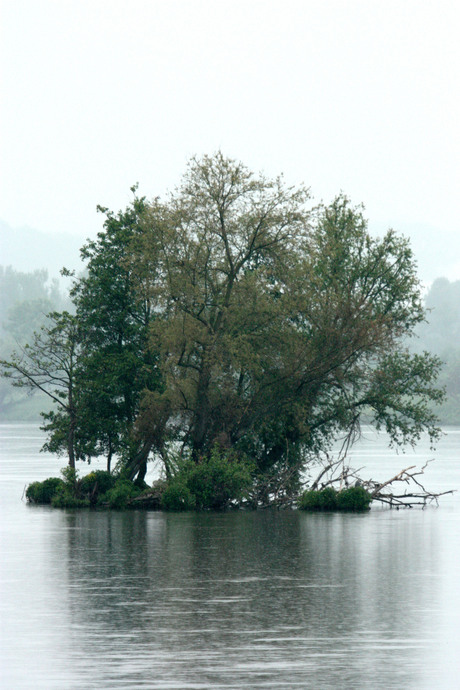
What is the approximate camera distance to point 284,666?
15.2m

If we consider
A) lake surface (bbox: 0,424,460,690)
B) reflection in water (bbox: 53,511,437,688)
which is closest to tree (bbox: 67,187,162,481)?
lake surface (bbox: 0,424,460,690)

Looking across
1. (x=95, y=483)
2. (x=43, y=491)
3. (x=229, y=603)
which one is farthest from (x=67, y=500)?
(x=229, y=603)

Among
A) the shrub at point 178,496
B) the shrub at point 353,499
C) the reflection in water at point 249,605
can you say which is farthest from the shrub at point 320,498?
the reflection in water at point 249,605

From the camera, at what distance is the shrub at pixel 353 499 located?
45.5 meters

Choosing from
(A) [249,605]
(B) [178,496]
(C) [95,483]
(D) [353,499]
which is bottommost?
(A) [249,605]

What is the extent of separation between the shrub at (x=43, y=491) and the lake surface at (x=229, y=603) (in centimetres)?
866

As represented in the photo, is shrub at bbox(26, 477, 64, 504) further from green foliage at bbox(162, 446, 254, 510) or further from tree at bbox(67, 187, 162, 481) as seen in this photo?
green foliage at bbox(162, 446, 254, 510)

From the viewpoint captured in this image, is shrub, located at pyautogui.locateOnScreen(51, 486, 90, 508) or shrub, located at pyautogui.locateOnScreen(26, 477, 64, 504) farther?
shrub, located at pyautogui.locateOnScreen(26, 477, 64, 504)

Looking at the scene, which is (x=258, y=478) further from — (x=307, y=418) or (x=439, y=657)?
(x=439, y=657)

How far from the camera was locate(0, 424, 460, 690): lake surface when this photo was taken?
49.1 ft

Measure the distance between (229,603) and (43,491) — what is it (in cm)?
2952

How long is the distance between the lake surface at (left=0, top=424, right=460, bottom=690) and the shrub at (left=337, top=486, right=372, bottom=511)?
16.3 ft

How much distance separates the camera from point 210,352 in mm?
46156

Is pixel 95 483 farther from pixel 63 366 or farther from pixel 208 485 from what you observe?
pixel 63 366
